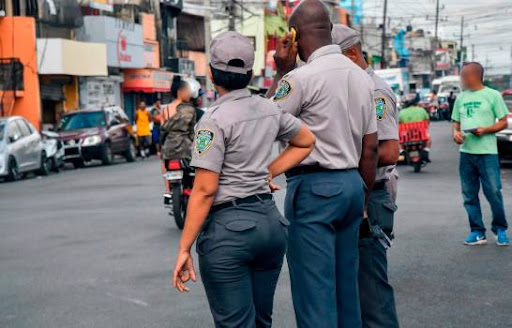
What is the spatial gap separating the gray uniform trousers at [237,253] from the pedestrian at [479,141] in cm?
530

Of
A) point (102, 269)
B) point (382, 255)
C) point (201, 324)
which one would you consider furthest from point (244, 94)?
point (102, 269)

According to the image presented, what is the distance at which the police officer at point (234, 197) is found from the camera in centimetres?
427

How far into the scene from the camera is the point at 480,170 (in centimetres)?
934

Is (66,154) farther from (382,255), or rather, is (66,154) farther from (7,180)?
(382,255)

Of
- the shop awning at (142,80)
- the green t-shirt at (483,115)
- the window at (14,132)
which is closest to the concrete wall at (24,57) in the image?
the shop awning at (142,80)

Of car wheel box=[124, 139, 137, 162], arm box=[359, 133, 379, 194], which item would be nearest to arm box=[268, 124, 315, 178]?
arm box=[359, 133, 379, 194]

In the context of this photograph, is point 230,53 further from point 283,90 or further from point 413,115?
point 413,115

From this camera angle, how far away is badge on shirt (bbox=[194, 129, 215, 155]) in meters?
4.25

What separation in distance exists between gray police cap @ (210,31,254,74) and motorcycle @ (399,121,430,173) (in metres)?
15.6

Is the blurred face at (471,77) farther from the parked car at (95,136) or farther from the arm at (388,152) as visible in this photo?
the parked car at (95,136)

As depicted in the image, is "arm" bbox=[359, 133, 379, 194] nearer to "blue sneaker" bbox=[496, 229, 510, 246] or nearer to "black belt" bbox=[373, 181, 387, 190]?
"black belt" bbox=[373, 181, 387, 190]

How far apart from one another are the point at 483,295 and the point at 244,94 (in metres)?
3.69

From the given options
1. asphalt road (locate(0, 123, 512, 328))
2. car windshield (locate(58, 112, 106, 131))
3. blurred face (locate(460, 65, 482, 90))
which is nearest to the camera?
asphalt road (locate(0, 123, 512, 328))

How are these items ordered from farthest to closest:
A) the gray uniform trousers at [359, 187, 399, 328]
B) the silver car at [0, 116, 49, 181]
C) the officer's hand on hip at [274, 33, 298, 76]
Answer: the silver car at [0, 116, 49, 181]
the gray uniform trousers at [359, 187, 399, 328]
the officer's hand on hip at [274, 33, 298, 76]
